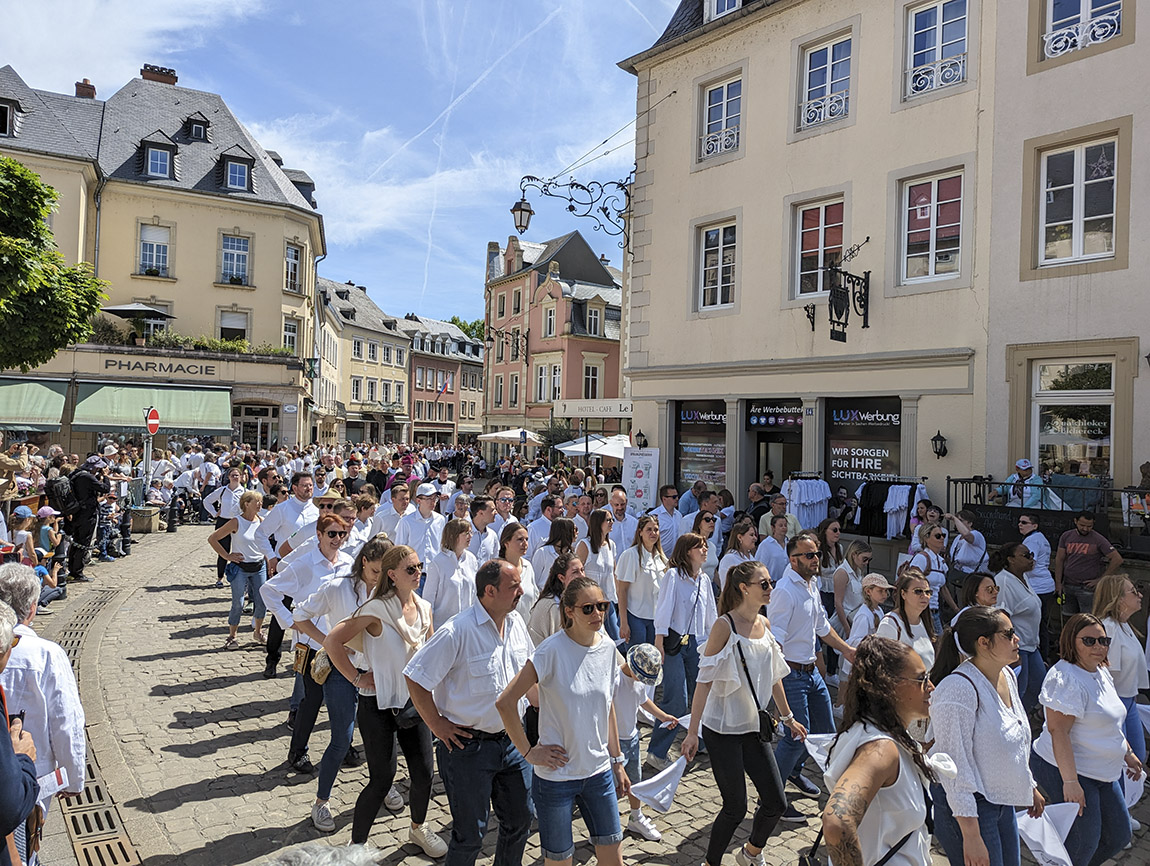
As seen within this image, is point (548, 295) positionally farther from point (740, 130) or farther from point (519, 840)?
point (519, 840)

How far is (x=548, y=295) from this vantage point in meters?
44.8

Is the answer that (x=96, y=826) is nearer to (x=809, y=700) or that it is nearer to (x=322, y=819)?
(x=322, y=819)

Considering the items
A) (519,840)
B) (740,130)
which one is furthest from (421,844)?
(740,130)

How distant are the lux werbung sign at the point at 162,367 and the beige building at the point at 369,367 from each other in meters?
22.2

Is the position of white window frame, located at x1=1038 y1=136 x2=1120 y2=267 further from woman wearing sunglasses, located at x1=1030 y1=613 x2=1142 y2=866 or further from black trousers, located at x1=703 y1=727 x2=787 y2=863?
black trousers, located at x1=703 y1=727 x2=787 y2=863

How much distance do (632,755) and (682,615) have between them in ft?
4.28

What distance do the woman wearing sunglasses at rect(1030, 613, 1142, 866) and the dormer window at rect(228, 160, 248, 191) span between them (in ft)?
117

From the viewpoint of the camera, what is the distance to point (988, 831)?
3.40 m

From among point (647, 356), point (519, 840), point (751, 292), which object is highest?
point (751, 292)

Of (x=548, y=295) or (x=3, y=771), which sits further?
(x=548, y=295)

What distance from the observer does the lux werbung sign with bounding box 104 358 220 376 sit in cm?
2969

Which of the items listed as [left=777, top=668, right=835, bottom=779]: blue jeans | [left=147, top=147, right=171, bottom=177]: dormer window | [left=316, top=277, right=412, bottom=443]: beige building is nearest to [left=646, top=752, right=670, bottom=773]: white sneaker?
[left=777, top=668, right=835, bottom=779]: blue jeans

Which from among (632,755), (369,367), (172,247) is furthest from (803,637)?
(369,367)

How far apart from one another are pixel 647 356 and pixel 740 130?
5.09 metres
